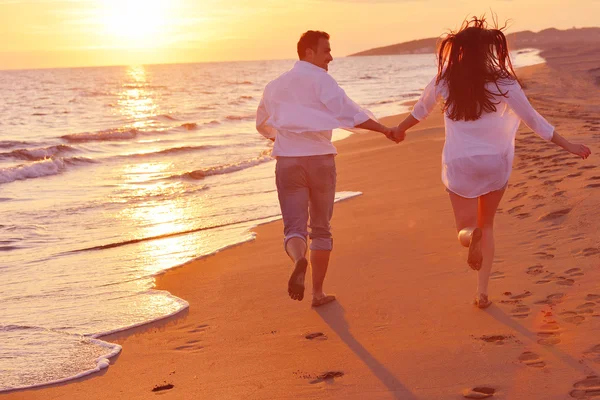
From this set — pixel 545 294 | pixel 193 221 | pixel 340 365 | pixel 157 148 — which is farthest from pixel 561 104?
pixel 340 365

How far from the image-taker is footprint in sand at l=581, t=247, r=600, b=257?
206 inches

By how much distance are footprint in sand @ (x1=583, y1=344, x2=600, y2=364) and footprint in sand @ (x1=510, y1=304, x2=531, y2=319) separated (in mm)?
649

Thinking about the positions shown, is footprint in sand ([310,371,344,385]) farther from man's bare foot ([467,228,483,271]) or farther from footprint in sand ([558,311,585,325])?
footprint in sand ([558,311,585,325])

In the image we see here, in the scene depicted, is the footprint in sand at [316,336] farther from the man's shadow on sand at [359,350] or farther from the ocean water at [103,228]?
the ocean water at [103,228]

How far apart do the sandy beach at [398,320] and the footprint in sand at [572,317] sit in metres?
0.01

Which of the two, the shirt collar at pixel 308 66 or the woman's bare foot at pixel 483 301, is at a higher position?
the shirt collar at pixel 308 66

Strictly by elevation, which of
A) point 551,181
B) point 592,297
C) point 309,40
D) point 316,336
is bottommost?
point 316,336

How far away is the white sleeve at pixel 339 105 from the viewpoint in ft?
15.1

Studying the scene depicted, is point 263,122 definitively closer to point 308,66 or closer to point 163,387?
point 308,66

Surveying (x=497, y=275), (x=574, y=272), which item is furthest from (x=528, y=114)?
(x=497, y=275)

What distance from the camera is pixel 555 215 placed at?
6.27 meters

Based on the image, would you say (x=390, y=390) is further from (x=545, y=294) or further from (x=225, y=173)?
(x=225, y=173)

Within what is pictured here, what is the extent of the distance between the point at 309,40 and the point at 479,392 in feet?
8.32

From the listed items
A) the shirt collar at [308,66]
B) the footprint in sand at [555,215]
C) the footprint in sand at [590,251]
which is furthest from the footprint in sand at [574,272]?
the shirt collar at [308,66]
